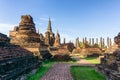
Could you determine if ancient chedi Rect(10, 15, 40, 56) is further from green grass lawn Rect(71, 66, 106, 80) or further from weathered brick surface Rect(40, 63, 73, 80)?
green grass lawn Rect(71, 66, 106, 80)

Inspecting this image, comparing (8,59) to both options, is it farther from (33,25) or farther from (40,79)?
(33,25)

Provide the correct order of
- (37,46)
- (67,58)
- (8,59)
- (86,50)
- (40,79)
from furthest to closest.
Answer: (86,50) < (67,58) < (37,46) < (40,79) < (8,59)

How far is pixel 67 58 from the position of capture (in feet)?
113

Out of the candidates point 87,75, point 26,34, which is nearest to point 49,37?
point 26,34

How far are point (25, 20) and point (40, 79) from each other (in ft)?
61.8

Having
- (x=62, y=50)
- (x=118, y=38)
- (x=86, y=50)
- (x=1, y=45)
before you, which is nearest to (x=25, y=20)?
(x=62, y=50)

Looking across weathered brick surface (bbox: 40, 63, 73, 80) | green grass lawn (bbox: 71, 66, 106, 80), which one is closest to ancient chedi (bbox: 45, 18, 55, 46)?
weathered brick surface (bbox: 40, 63, 73, 80)

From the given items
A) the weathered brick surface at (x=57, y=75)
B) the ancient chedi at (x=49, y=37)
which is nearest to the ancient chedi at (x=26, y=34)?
the weathered brick surface at (x=57, y=75)

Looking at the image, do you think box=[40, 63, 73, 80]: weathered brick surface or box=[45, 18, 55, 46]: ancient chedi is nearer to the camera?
box=[40, 63, 73, 80]: weathered brick surface

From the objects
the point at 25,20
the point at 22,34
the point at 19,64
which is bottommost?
the point at 19,64

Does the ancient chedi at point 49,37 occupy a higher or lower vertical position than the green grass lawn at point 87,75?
higher

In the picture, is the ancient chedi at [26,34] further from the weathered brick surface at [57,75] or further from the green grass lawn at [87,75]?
the green grass lawn at [87,75]

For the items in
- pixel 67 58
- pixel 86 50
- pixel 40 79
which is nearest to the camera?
pixel 40 79

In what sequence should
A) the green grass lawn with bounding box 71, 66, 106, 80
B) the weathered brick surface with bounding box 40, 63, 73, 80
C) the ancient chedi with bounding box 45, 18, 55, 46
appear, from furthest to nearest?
1. the ancient chedi with bounding box 45, 18, 55, 46
2. the green grass lawn with bounding box 71, 66, 106, 80
3. the weathered brick surface with bounding box 40, 63, 73, 80
